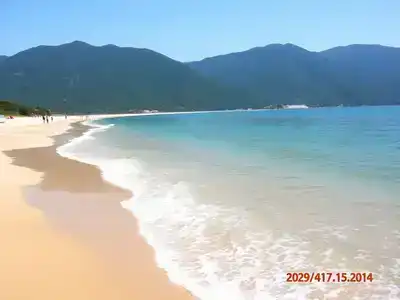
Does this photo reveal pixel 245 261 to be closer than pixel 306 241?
Yes

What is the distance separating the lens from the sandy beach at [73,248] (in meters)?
5.89

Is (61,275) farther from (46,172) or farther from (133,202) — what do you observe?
(46,172)

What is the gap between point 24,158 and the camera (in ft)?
73.1

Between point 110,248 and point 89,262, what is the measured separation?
82 cm

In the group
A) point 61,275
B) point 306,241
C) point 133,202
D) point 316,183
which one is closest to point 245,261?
point 306,241
